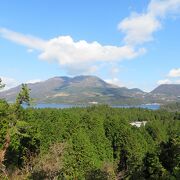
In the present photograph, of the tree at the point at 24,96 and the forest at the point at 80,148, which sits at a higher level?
the tree at the point at 24,96

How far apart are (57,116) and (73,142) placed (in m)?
9.75

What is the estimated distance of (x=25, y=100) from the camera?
26984 mm

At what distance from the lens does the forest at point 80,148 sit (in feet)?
120

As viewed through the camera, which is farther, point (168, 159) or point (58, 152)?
point (168, 159)

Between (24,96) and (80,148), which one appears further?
(80,148)

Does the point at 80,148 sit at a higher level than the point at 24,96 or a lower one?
lower

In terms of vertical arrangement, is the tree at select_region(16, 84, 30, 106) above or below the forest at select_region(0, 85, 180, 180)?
above

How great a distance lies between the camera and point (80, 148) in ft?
207

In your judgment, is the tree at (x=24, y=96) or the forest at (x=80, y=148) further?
the forest at (x=80, y=148)

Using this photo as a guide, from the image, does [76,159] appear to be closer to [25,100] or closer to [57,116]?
[57,116]

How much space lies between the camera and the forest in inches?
1446

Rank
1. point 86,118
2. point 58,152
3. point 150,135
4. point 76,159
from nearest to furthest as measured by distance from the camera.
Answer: point 58,152 → point 76,159 → point 86,118 → point 150,135

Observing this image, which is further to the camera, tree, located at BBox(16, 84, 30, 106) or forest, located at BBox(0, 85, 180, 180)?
forest, located at BBox(0, 85, 180, 180)

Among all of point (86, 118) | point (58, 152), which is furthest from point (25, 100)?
point (86, 118)
